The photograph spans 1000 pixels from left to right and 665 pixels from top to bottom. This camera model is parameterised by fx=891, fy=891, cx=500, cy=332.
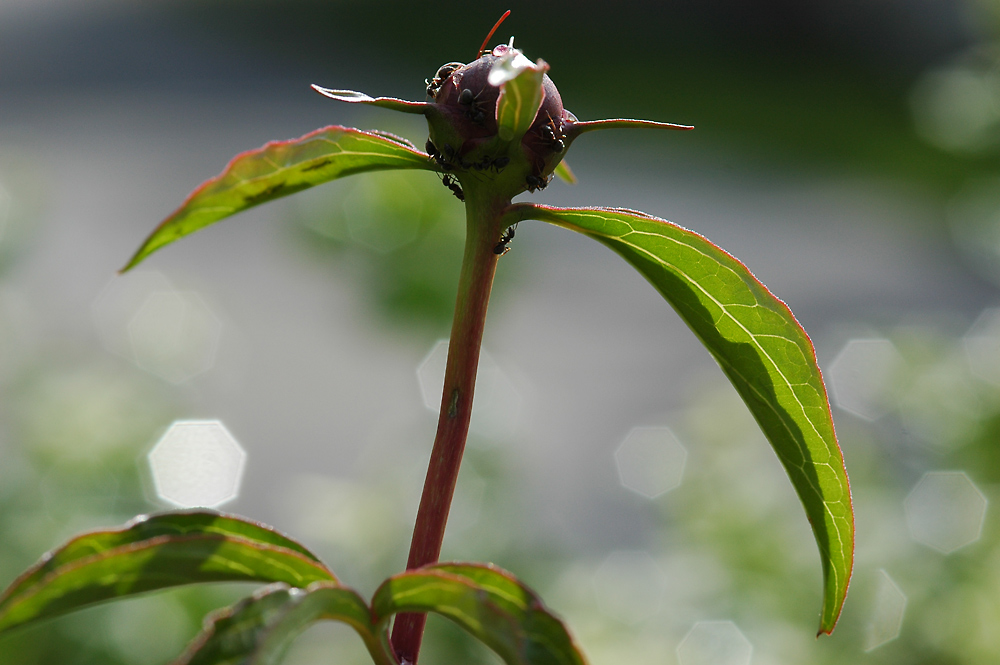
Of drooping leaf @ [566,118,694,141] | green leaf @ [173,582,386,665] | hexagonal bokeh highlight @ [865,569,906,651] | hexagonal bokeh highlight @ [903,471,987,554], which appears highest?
drooping leaf @ [566,118,694,141]

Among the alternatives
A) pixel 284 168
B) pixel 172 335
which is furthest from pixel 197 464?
pixel 284 168

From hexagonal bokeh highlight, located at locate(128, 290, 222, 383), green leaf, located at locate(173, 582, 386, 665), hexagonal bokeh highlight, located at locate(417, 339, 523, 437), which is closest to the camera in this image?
green leaf, located at locate(173, 582, 386, 665)

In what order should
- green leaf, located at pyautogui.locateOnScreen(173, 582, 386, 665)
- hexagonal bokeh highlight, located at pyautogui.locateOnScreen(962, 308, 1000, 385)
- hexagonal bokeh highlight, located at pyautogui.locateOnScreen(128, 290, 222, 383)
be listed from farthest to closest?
1. hexagonal bokeh highlight, located at pyautogui.locateOnScreen(128, 290, 222, 383)
2. hexagonal bokeh highlight, located at pyautogui.locateOnScreen(962, 308, 1000, 385)
3. green leaf, located at pyautogui.locateOnScreen(173, 582, 386, 665)

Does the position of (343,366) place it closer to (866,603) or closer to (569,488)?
(569,488)

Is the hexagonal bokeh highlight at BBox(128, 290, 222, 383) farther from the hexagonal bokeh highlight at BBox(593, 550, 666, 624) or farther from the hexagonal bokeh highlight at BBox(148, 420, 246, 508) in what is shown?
the hexagonal bokeh highlight at BBox(593, 550, 666, 624)

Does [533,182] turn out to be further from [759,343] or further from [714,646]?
[714,646]

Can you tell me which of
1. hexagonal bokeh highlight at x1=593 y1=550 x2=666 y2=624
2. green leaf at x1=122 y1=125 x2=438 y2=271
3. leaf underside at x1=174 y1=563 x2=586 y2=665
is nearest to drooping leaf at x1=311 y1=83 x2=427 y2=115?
green leaf at x1=122 y1=125 x2=438 y2=271

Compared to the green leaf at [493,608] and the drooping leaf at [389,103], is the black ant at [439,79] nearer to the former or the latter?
the drooping leaf at [389,103]
